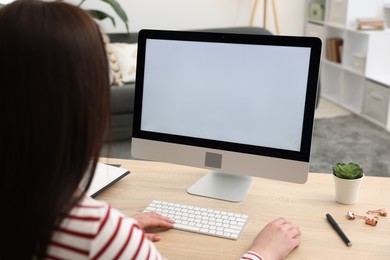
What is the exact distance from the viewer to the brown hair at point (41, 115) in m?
0.77

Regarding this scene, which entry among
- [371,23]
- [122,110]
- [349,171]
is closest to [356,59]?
[371,23]

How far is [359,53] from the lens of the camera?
190 inches

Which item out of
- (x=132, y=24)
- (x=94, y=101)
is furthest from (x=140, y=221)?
(x=132, y=24)

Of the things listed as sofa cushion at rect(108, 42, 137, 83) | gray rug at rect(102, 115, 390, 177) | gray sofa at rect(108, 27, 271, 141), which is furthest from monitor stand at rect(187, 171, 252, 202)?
sofa cushion at rect(108, 42, 137, 83)

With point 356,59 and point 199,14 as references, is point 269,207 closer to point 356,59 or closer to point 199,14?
point 356,59

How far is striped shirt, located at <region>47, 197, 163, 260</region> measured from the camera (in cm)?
80

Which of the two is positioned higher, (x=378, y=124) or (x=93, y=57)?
(x=93, y=57)

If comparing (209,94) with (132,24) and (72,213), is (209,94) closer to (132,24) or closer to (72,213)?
(72,213)

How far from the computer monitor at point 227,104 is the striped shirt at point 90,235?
0.61m

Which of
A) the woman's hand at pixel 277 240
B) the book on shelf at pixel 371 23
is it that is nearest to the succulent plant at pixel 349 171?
the woman's hand at pixel 277 240

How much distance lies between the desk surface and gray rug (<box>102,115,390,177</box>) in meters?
1.79

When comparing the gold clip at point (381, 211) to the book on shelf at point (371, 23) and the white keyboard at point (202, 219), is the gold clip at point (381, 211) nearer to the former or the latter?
the white keyboard at point (202, 219)

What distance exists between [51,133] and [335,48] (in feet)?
15.7

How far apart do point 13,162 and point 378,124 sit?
4120mm
